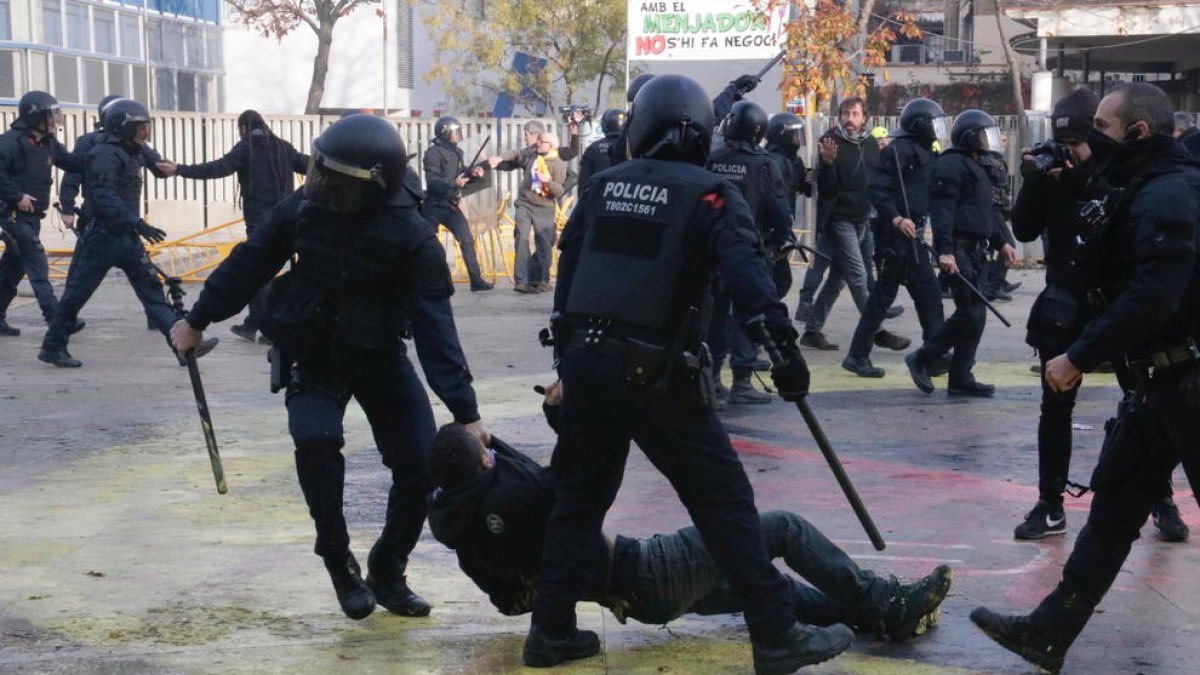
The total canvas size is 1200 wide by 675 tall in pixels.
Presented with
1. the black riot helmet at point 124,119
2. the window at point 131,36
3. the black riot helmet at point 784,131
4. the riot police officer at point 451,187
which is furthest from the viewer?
the window at point 131,36

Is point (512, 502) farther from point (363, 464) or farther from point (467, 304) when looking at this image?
point (467, 304)

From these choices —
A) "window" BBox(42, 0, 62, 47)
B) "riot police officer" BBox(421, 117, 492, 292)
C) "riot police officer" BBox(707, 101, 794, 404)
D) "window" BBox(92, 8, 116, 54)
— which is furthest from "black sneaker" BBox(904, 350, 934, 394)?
"window" BBox(92, 8, 116, 54)

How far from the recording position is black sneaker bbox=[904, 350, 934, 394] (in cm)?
1095

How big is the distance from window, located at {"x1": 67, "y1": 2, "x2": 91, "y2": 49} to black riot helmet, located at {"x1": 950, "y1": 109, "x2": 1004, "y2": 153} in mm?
25456

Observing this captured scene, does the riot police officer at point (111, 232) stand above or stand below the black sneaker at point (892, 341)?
above

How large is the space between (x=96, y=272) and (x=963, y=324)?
6235mm

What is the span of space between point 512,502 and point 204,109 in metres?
37.8

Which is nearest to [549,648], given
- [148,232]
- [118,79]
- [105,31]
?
[148,232]

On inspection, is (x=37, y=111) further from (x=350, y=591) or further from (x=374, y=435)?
(x=350, y=591)

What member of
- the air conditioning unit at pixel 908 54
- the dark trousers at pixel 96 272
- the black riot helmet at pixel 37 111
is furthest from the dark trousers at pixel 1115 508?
the air conditioning unit at pixel 908 54

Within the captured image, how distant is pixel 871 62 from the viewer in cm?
2402

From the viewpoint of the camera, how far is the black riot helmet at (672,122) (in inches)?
198

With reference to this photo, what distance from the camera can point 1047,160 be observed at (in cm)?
713

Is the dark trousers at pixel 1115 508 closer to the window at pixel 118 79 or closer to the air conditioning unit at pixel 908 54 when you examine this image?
the window at pixel 118 79
